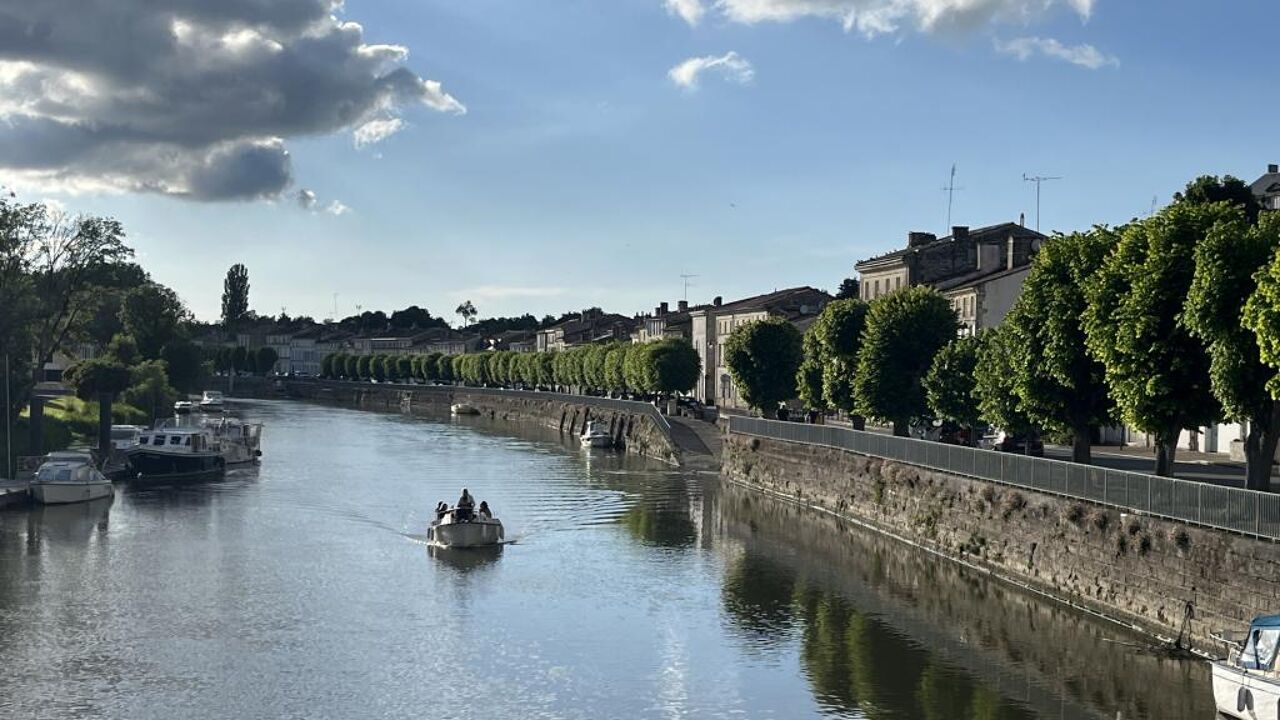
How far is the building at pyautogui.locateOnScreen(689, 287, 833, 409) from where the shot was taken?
14575 centimetres

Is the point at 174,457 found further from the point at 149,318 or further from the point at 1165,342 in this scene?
the point at 1165,342

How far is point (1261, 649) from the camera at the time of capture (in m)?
30.0

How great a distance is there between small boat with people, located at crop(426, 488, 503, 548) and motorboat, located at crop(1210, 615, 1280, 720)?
34854 mm

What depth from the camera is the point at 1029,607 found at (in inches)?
1770

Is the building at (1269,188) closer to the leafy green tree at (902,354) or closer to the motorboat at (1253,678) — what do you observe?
the leafy green tree at (902,354)

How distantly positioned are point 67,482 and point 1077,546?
49699mm

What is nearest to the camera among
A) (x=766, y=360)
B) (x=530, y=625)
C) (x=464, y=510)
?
(x=530, y=625)

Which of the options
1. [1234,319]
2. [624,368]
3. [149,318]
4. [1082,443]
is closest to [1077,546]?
[1234,319]

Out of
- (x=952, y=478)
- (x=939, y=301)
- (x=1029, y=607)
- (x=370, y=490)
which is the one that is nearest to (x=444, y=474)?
(x=370, y=490)

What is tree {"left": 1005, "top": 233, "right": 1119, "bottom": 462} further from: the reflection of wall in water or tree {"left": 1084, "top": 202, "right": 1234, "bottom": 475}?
the reflection of wall in water

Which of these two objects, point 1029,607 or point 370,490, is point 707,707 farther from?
point 370,490

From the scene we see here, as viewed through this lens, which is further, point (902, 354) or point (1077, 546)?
point (902, 354)

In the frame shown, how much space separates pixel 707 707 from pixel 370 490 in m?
51.4

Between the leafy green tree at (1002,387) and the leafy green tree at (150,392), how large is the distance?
83314 mm
